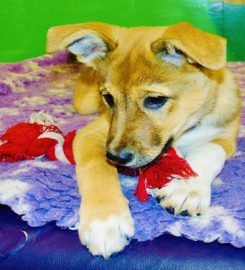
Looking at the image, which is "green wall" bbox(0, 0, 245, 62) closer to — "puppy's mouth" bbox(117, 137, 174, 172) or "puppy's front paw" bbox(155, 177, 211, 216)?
"puppy's mouth" bbox(117, 137, 174, 172)

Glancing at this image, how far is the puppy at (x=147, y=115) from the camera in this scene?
2135mm

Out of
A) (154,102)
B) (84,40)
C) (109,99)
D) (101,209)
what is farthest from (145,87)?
(101,209)

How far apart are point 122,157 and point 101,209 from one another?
332mm

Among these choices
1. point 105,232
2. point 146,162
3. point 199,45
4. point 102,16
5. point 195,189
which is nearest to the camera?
point 105,232

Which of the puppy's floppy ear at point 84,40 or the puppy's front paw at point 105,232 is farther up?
the puppy's floppy ear at point 84,40

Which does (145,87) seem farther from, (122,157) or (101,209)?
(101,209)

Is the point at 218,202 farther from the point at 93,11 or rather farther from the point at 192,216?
the point at 93,11

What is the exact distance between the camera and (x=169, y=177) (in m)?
2.38

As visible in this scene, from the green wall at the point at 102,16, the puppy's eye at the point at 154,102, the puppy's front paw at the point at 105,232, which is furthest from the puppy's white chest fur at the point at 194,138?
the green wall at the point at 102,16

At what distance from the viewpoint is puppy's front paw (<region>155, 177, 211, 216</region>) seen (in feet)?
7.18

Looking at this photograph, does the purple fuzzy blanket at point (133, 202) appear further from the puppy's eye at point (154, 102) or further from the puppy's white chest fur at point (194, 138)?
the puppy's eye at point (154, 102)

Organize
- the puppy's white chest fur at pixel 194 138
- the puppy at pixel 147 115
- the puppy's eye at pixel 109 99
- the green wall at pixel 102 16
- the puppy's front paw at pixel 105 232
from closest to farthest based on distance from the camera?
the puppy's front paw at pixel 105 232 → the puppy at pixel 147 115 → the puppy's eye at pixel 109 99 → the puppy's white chest fur at pixel 194 138 → the green wall at pixel 102 16

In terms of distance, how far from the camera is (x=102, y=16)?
589 cm

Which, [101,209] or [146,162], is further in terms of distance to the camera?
[146,162]
